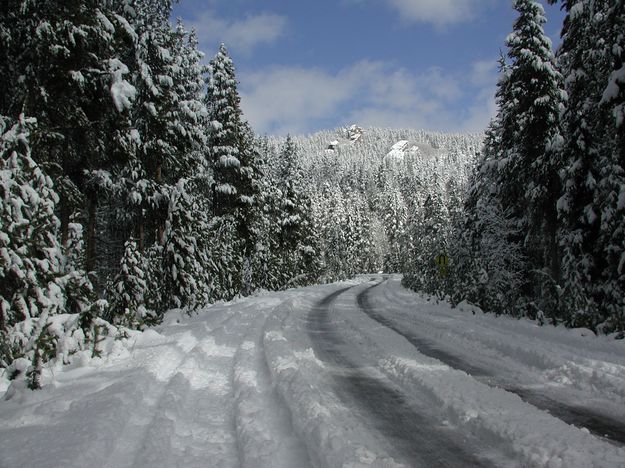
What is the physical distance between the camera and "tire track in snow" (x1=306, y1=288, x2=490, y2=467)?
13.1 ft

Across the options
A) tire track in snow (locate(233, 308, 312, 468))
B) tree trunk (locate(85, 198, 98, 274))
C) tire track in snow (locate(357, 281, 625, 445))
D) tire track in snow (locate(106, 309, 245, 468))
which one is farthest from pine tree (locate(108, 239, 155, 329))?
tire track in snow (locate(357, 281, 625, 445))

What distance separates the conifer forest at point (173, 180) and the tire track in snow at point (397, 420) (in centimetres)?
446

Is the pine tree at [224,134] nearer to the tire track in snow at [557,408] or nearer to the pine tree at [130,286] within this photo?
the pine tree at [130,286]

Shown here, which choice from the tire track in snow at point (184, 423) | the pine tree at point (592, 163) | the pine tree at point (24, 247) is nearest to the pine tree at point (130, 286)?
the pine tree at point (24, 247)

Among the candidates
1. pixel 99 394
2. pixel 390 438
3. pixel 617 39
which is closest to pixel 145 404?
pixel 99 394

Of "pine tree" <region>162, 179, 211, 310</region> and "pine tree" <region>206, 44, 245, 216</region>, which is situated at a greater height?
"pine tree" <region>206, 44, 245, 216</region>

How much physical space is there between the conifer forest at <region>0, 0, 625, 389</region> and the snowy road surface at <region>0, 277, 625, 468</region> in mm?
1498

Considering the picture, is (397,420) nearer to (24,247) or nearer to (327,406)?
(327,406)

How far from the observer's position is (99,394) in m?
5.55

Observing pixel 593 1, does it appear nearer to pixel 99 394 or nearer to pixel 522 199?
pixel 522 199

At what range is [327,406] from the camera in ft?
17.4

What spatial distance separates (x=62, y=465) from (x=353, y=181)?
137972 mm

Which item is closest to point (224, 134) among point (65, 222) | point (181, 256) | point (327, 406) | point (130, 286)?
point (181, 256)

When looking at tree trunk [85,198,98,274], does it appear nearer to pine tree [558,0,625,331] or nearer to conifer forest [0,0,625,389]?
conifer forest [0,0,625,389]
